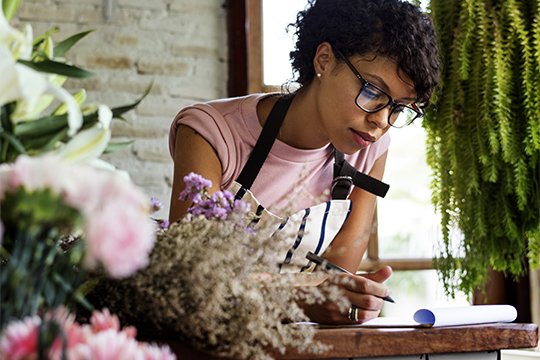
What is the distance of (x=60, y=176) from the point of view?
12.1 inches

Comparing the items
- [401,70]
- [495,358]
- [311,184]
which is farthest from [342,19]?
[495,358]

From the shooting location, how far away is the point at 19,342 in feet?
1.02

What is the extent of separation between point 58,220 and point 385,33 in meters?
1.01

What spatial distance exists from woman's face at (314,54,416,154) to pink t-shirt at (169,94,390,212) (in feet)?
0.51

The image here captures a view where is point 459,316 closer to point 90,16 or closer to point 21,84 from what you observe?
point 21,84

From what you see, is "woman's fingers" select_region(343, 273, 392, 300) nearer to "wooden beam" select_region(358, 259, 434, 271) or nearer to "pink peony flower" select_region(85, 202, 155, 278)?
"pink peony flower" select_region(85, 202, 155, 278)

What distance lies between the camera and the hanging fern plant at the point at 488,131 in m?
1.52

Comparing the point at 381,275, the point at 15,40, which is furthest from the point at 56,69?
the point at 381,275

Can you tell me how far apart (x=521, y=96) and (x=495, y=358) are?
1.13 metres

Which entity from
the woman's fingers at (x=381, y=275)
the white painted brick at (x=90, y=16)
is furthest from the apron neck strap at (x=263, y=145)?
the white painted brick at (x=90, y=16)

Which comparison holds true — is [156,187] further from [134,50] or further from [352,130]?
[352,130]

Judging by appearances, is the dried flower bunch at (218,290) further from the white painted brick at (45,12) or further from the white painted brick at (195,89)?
the white painted brick at (45,12)

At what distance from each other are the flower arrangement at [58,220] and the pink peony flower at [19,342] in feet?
0.11

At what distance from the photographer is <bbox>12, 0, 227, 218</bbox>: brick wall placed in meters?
1.98
